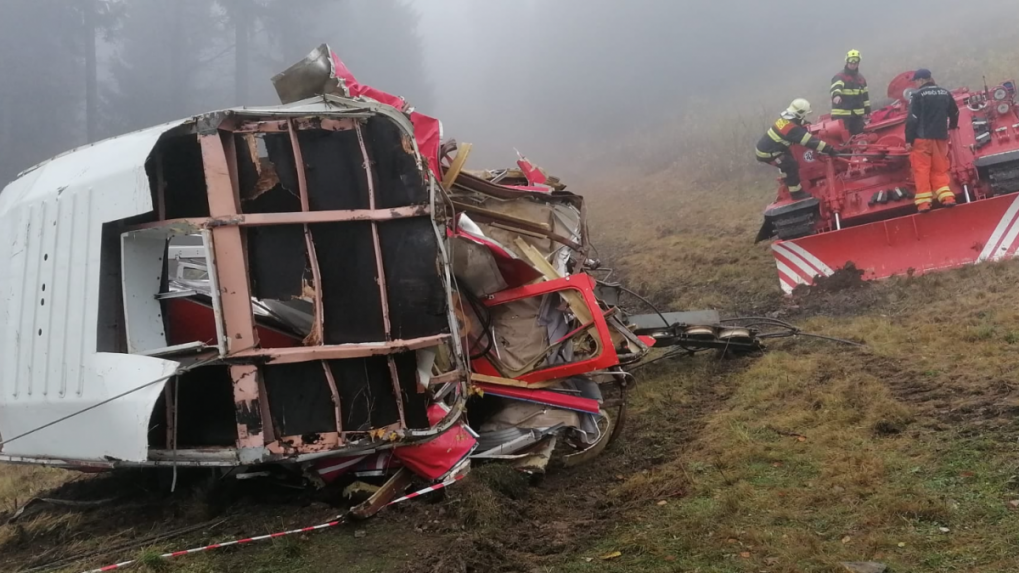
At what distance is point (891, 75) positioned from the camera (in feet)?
65.2

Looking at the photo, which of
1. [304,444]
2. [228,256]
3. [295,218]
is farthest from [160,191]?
[304,444]

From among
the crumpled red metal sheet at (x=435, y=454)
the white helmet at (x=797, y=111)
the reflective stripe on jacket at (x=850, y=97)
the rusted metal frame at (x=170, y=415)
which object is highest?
the reflective stripe on jacket at (x=850, y=97)

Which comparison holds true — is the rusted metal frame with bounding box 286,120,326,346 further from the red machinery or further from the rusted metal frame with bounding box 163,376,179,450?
the red machinery

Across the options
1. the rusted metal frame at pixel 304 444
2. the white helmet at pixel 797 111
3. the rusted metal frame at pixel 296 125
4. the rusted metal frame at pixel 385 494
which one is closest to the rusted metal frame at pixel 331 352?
the rusted metal frame at pixel 304 444

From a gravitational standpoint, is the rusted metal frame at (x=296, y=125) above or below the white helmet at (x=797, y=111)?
below

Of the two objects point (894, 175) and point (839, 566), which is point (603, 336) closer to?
point (839, 566)

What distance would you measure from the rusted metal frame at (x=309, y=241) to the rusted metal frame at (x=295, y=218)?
0.07 m

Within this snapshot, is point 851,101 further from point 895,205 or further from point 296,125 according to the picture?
point 296,125

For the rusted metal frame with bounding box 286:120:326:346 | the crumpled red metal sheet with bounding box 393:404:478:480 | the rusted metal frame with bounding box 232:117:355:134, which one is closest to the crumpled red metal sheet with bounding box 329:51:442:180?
the rusted metal frame with bounding box 232:117:355:134

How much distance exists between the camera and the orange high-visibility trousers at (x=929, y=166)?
7.65m

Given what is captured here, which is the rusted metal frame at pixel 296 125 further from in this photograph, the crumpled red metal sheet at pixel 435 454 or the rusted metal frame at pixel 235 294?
the crumpled red metal sheet at pixel 435 454

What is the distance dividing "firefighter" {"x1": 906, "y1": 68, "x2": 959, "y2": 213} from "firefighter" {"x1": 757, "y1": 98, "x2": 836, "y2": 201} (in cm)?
83

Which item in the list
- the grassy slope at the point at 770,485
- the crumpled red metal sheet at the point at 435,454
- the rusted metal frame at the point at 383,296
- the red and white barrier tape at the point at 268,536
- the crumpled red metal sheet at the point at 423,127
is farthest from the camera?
the crumpled red metal sheet at the point at 423,127

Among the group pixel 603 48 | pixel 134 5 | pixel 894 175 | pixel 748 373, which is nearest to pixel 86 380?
pixel 748 373
